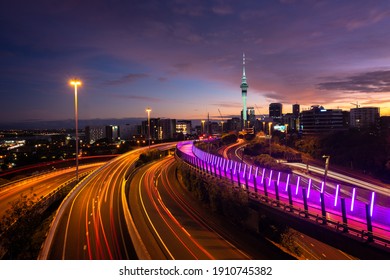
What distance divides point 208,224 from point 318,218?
293 inches

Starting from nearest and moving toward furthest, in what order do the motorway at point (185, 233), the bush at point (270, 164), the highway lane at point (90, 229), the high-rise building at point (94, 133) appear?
the highway lane at point (90, 229), the motorway at point (185, 233), the bush at point (270, 164), the high-rise building at point (94, 133)

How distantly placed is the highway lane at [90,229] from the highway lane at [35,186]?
4.46 m

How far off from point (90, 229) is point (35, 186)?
19.8m

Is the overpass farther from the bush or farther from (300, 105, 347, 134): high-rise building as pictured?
(300, 105, 347, 134): high-rise building

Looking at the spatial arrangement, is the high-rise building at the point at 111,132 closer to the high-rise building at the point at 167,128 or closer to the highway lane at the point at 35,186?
the high-rise building at the point at 167,128

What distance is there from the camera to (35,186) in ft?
106

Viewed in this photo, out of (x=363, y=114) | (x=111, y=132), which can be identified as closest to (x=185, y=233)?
(x=363, y=114)

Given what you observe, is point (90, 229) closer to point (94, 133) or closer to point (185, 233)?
point (185, 233)

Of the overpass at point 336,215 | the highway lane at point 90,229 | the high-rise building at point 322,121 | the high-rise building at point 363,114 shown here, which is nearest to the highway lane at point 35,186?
the highway lane at point 90,229

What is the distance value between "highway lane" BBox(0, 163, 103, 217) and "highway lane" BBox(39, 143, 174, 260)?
446 cm

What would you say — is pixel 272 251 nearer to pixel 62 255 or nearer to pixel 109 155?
pixel 62 255

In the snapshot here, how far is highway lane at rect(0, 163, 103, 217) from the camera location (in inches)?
1040

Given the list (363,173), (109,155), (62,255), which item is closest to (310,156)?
(363,173)

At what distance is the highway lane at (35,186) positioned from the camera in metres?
26.4
